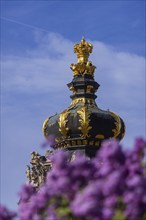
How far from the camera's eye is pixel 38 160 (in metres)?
24.8

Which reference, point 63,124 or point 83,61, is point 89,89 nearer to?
point 83,61

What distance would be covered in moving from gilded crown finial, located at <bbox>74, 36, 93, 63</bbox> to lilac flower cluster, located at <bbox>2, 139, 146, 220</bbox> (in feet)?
58.9

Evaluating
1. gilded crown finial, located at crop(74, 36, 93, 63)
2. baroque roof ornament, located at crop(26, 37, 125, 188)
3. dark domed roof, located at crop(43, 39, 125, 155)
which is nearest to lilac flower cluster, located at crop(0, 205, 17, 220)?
baroque roof ornament, located at crop(26, 37, 125, 188)

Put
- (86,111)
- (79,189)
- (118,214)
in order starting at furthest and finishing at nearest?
(86,111) → (79,189) → (118,214)

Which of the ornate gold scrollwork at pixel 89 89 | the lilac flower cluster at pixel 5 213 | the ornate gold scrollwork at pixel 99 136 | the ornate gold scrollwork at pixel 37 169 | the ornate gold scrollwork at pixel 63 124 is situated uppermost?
the ornate gold scrollwork at pixel 89 89

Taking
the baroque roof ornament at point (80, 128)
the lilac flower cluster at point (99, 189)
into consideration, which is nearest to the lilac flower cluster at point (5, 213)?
the lilac flower cluster at point (99, 189)

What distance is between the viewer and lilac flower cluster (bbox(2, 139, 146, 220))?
7199mm

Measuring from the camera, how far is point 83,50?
26062 mm

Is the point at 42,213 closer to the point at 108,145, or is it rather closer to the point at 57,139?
the point at 108,145

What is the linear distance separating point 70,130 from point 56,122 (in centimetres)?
71

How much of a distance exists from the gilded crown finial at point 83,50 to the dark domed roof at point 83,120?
8 centimetres

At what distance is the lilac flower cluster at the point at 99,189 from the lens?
720cm

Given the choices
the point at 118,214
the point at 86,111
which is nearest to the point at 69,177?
the point at 118,214

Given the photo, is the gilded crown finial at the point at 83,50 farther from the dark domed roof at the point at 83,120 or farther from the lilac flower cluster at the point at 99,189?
the lilac flower cluster at the point at 99,189
